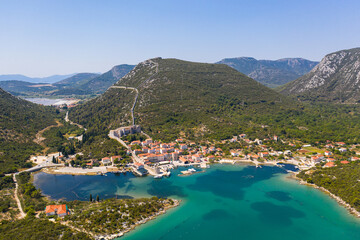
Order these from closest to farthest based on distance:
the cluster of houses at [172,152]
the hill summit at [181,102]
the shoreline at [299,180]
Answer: the shoreline at [299,180] → the cluster of houses at [172,152] → the hill summit at [181,102]

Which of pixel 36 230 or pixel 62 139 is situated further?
pixel 62 139

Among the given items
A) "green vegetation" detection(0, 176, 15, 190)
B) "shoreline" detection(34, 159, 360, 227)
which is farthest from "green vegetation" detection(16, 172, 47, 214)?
"shoreline" detection(34, 159, 360, 227)

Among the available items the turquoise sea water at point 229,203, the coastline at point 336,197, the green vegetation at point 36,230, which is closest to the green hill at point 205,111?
the turquoise sea water at point 229,203

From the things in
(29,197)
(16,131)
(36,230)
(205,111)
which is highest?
(205,111)

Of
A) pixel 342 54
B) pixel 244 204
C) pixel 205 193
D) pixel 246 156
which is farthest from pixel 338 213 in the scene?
pixel 342 54

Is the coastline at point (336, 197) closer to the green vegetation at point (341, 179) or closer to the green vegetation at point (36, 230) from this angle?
the green vegetation at point (341, 179)

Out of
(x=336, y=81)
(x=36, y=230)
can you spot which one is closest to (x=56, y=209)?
(x=36, y=230)

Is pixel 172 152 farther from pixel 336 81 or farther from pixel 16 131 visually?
pixel 336 81
